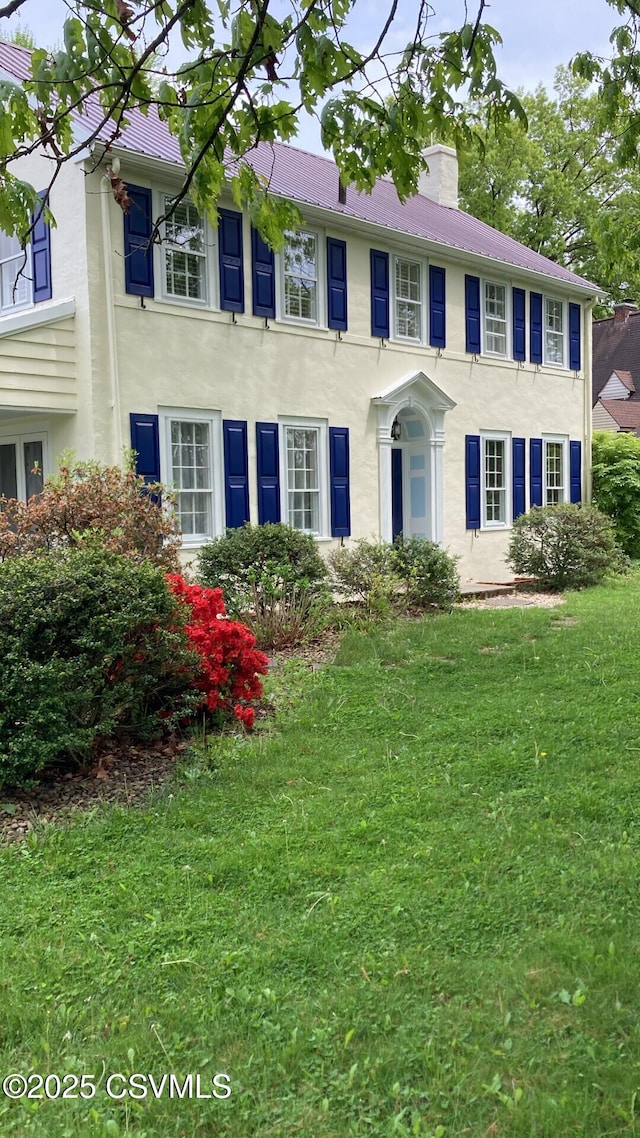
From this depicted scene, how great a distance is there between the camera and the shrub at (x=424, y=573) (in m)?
10.6

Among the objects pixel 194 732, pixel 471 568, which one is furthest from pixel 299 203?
pixel 194 732

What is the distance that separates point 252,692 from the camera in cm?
639

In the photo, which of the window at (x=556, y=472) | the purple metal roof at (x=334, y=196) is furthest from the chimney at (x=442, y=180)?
the window at (x=556, y=472)

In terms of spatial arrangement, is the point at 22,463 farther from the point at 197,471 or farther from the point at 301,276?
the point at 301,276

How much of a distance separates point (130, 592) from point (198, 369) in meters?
6.48

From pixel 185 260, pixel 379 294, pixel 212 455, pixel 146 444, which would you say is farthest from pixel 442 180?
pixel 146 444

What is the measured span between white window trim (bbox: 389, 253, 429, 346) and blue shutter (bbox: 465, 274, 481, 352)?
1126mm

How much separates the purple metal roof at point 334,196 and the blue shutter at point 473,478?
10.5 feet

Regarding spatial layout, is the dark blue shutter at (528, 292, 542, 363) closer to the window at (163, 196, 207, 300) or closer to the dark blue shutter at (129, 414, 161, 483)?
the window at (163, 196, 207, 300)

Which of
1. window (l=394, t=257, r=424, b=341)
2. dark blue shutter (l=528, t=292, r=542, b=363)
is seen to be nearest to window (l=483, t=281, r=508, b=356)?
dark blue shutter (l=528, t=292, r=542, b=363)

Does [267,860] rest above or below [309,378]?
below

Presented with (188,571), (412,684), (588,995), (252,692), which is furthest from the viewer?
(188,571)

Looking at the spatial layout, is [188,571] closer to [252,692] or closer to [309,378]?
[309,378]

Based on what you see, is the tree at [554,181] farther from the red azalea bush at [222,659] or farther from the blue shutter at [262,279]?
the red azalea bush at [222,659]
